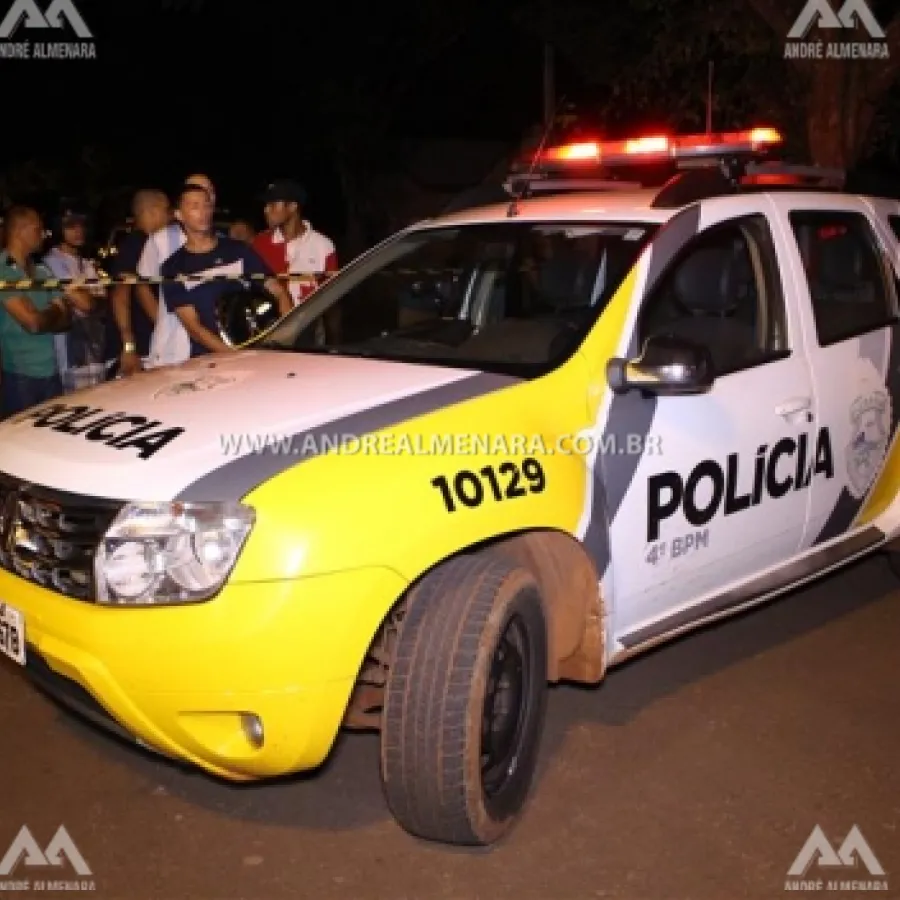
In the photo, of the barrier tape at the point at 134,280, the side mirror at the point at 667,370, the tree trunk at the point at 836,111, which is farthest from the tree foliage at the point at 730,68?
the side mirror at the point at 667,370

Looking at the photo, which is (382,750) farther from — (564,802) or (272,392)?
(272,392)

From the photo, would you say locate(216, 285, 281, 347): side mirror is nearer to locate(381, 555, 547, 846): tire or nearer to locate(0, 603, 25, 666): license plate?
locate(0, 603, 25, 666): license plate

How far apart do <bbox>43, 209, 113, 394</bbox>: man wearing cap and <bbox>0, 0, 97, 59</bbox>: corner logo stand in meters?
12.6

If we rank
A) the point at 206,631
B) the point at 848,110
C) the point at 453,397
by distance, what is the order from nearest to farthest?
the point at 206,631, the point at 453,397, the point at 848,110

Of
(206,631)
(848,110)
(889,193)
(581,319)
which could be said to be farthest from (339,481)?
(848,110)

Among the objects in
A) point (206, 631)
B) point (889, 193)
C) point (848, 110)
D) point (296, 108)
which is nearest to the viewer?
point (206, 631)

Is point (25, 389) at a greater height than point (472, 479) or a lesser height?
lesser

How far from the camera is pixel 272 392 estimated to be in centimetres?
363

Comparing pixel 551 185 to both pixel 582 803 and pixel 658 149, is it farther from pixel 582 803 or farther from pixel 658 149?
pixel 582 803

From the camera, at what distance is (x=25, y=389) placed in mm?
6605

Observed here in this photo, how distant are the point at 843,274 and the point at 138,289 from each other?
13.6 ft

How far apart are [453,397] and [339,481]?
1.80 ft

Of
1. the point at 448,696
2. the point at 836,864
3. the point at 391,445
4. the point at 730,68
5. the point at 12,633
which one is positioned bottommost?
the point at 836,864

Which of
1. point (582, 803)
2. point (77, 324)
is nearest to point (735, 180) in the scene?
point (582, 803)
